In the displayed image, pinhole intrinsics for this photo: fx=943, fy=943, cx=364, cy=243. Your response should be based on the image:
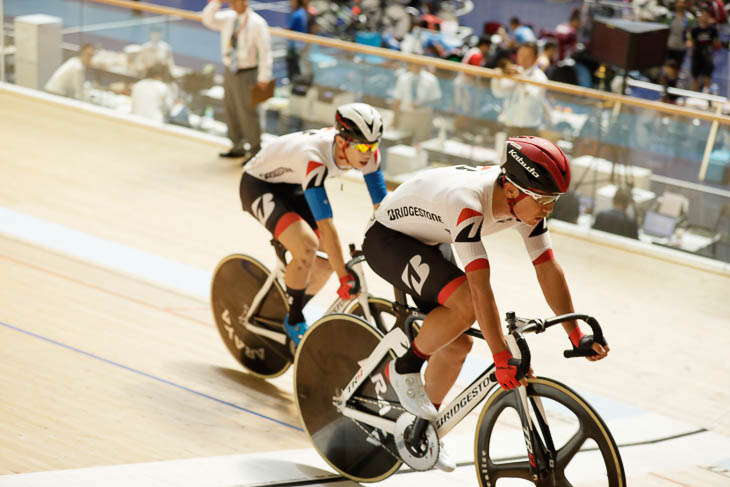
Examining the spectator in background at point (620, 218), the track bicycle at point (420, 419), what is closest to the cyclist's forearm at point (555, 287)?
the track bicycle at point (420, 419)

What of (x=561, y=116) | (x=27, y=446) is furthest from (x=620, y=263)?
(x=27, y=446)

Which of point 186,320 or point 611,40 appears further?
point 611,40

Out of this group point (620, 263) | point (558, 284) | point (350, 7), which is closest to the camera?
point (558, 284)

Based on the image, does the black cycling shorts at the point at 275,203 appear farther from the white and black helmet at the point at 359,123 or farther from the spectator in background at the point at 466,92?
the spectator in background at the point at 466,92

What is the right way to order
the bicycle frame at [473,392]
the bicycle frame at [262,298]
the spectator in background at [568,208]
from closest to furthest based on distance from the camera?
the bicycle frame at [473,392] < the bicycle frame at [262,298] < the spectator in background at [568,208]

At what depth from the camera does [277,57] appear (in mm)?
8414

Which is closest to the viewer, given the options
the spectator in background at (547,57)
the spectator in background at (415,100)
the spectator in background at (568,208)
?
the spectator in background at (568,208)

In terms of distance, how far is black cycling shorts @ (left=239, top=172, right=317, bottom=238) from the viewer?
12.9 feet

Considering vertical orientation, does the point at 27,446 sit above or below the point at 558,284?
below

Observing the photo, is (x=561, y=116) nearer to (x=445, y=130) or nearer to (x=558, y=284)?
(x=445, y=130)

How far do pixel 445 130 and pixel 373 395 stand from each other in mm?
4474

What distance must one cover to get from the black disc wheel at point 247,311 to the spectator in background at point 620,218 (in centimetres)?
349

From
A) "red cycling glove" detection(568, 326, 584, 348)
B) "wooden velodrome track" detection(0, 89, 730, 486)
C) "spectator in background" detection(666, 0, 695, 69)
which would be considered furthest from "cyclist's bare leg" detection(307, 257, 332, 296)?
"spectator in background" detection(666, 0, 695, 69)

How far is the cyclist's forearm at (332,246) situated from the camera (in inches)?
137
